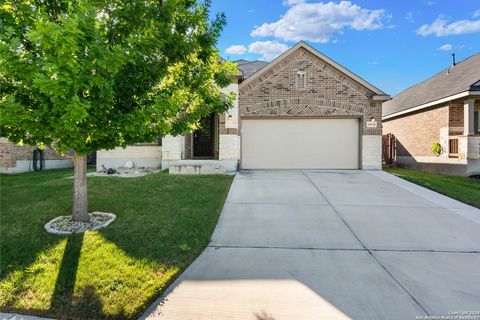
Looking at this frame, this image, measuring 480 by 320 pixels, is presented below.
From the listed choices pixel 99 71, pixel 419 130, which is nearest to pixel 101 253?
pixel 99 71

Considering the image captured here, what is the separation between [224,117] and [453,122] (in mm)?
10903

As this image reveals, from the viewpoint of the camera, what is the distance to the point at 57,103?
11.0 feet

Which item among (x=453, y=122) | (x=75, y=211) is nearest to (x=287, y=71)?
(x=453, y=122)

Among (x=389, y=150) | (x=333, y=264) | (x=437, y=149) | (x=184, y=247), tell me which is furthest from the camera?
(x=389, y=150)

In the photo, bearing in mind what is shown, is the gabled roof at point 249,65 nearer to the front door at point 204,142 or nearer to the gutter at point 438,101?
the front door at point 204,142

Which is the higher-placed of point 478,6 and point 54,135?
point 478,6

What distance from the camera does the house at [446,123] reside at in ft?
38.8

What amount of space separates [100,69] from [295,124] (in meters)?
9.78

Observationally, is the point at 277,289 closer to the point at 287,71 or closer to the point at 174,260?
the point at 174,260

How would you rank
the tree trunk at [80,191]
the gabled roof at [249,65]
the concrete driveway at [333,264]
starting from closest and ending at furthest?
the concrete driveway at [333,264]
the tree trunk at [80,191]
the gabled roof at [249,65]

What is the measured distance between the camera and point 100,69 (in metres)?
3.70

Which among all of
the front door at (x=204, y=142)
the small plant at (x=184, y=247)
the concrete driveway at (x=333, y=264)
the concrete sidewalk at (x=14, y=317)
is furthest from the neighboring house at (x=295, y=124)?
the concrete sidewalk at (x=14, y=317)

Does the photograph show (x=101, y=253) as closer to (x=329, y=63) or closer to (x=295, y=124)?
(x=295, y=124)

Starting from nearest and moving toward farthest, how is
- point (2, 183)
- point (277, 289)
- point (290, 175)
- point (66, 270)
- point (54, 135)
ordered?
1. point (277, 289)
2. point (66, 270)
3. point (54, 135)
4. point (2, 183)
5. point (290, 175)
